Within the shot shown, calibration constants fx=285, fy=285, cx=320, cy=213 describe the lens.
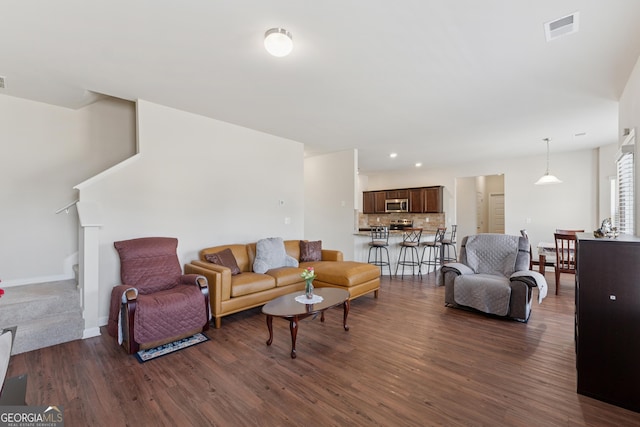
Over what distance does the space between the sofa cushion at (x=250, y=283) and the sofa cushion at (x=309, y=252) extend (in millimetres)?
1085

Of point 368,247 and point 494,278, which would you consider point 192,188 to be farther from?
point 494,278

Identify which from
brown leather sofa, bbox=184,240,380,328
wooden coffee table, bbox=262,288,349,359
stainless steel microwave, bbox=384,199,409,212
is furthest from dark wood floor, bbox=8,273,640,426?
stainless steel microwave, bbox=384,199,409,212

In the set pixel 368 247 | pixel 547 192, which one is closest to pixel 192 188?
pixel 368 247

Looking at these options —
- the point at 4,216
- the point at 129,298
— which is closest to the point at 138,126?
the point at 4,216

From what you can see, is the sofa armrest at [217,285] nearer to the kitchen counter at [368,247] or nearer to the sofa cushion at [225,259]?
the sofa cushion at [225,259]

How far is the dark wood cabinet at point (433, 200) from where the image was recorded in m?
8.07

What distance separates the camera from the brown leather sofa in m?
3.35

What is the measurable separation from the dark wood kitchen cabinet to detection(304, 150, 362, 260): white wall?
10.3 feet

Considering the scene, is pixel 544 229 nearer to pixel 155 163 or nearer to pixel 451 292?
pixel 451 292

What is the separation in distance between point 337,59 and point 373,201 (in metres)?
7.07

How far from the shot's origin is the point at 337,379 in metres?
2.26

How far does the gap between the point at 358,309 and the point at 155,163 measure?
3331 millimetres

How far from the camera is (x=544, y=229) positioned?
22.0ft

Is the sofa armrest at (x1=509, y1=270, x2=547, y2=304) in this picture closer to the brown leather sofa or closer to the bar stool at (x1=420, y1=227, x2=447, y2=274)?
the brown leather sofa
